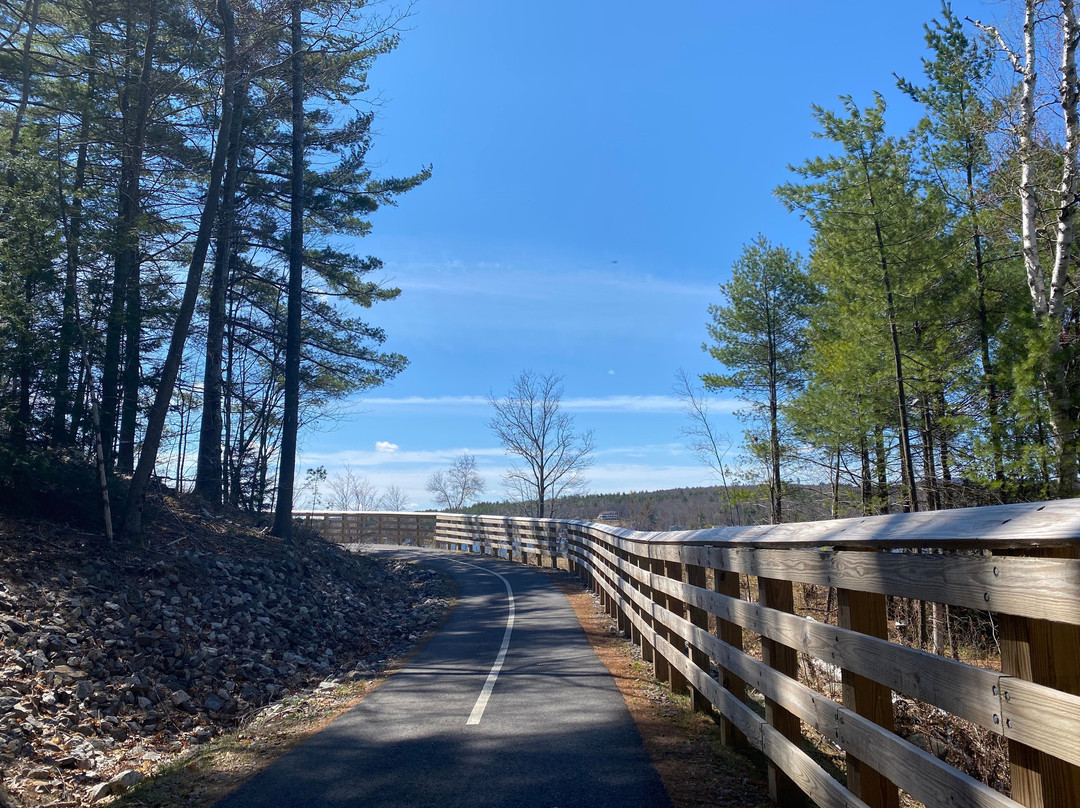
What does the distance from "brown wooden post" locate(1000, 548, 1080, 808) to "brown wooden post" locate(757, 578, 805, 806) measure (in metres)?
1.90

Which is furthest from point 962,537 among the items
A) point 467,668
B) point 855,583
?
point 467,668

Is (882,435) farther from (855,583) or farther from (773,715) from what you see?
(855,583)

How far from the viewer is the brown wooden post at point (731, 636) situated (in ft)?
16.6

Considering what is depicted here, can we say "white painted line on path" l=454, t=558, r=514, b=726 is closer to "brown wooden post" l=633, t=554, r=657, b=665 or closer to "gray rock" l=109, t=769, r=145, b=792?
"brown wooden post" l=633, t=554, r=657, b=665

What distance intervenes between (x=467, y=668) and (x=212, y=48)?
549 inches

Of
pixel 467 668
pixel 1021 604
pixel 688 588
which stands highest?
pixel 1021 604

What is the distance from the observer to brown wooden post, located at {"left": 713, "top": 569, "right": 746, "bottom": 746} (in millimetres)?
5047

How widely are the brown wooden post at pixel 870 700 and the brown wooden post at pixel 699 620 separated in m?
2.31

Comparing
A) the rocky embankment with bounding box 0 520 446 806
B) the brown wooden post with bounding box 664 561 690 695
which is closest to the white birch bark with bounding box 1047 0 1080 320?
the brown wooden post with bounding box 664 561 690 695

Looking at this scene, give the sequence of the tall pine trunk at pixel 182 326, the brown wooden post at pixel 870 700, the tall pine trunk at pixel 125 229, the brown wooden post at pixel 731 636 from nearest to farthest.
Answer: the brown wooden post at pixel 870 700 < the brown wooden post at pixel 731 636 < the tall pine trunk at pixel 182 326 < the tall pine trunk at pixel 125 229

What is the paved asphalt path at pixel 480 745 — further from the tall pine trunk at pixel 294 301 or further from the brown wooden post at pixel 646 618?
the tall pine trunk at pixel 294 301

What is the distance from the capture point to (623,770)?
5113 millimetres

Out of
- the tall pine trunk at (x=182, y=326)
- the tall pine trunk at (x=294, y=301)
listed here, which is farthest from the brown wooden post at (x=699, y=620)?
the tall pine trunk at (x=294, y=301)

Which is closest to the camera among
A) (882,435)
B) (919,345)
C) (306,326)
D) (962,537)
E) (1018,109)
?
(962,537)
